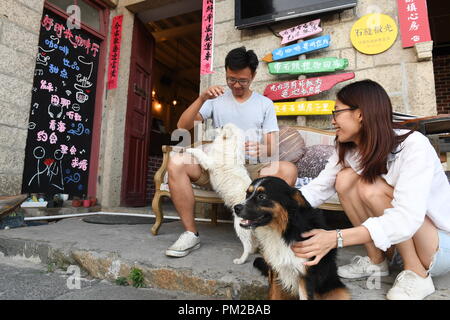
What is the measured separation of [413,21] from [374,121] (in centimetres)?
280

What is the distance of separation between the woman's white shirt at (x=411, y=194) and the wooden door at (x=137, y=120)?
455 centimetres

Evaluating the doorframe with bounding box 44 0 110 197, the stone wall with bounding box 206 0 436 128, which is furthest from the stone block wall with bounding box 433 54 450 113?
the doorframe with bounding box 44 0 110 197

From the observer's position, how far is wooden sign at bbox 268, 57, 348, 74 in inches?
134

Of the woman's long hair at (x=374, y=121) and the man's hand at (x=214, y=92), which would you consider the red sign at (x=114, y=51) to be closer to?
the man's hand at (x=214, y=92)

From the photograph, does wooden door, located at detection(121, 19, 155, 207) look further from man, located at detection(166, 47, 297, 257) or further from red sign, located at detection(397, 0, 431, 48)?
red sign, located at detection(397, 0, 431, 48)

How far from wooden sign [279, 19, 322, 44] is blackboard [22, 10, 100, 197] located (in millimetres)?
3549

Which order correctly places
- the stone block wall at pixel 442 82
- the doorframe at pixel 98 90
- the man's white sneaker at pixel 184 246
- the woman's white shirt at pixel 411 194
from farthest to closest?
1. the stone block wall at pixel 442 82
2. the doorframe at pixel 98 90
3. the man's white sneaker at pixel 184 246
4. the woman's white shirt at pixel 411 194

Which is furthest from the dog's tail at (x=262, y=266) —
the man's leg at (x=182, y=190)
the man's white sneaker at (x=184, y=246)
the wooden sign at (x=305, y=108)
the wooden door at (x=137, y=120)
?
the wooden door at (x=137, y=120)

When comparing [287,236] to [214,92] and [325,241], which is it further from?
[214,92]

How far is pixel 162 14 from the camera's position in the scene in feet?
17.8

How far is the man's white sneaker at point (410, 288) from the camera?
1.30 m

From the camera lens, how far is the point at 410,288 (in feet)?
4.32

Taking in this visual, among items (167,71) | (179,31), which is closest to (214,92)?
(179,31)

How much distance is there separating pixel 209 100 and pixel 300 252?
189 centimetres
